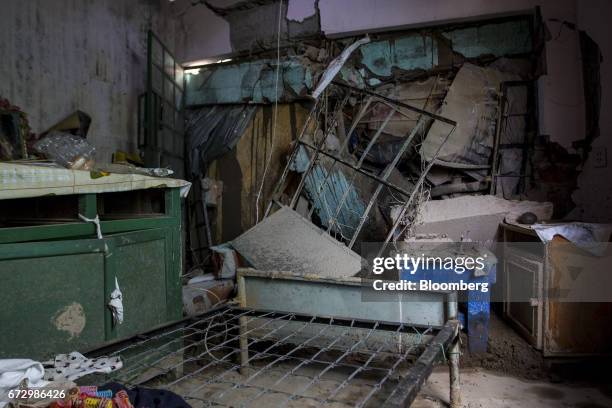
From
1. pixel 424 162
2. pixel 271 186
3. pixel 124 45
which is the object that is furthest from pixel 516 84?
pixel 124 45

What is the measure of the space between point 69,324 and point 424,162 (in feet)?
12.4

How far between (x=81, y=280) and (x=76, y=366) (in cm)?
68

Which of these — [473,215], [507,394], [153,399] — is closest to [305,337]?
[507,394]

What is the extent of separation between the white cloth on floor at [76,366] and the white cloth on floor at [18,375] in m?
0.14

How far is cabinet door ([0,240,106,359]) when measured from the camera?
223cm

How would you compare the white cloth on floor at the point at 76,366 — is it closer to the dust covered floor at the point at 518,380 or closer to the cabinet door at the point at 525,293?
the dust covered floor at the point at 518,380

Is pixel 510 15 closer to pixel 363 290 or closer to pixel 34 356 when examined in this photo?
pixel 363 290

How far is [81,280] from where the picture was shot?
8.28 feet

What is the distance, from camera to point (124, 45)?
5227 millimetres

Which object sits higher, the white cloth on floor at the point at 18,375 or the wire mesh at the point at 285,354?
the white cloth on floor at the point at 18,375

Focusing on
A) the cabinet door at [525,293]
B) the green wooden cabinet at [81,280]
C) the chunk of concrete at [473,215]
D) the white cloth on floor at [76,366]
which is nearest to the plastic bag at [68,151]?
the green wooden cabinet at [81,280]

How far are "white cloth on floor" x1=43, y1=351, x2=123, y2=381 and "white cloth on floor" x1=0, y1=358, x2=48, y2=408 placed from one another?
143 millimetres

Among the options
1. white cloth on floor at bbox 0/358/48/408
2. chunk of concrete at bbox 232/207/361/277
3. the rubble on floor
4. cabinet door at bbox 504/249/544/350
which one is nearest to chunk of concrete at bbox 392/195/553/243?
cabinet door at bbox 504/249/544/350

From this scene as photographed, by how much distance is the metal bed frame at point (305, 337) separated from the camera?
8.45 ft
